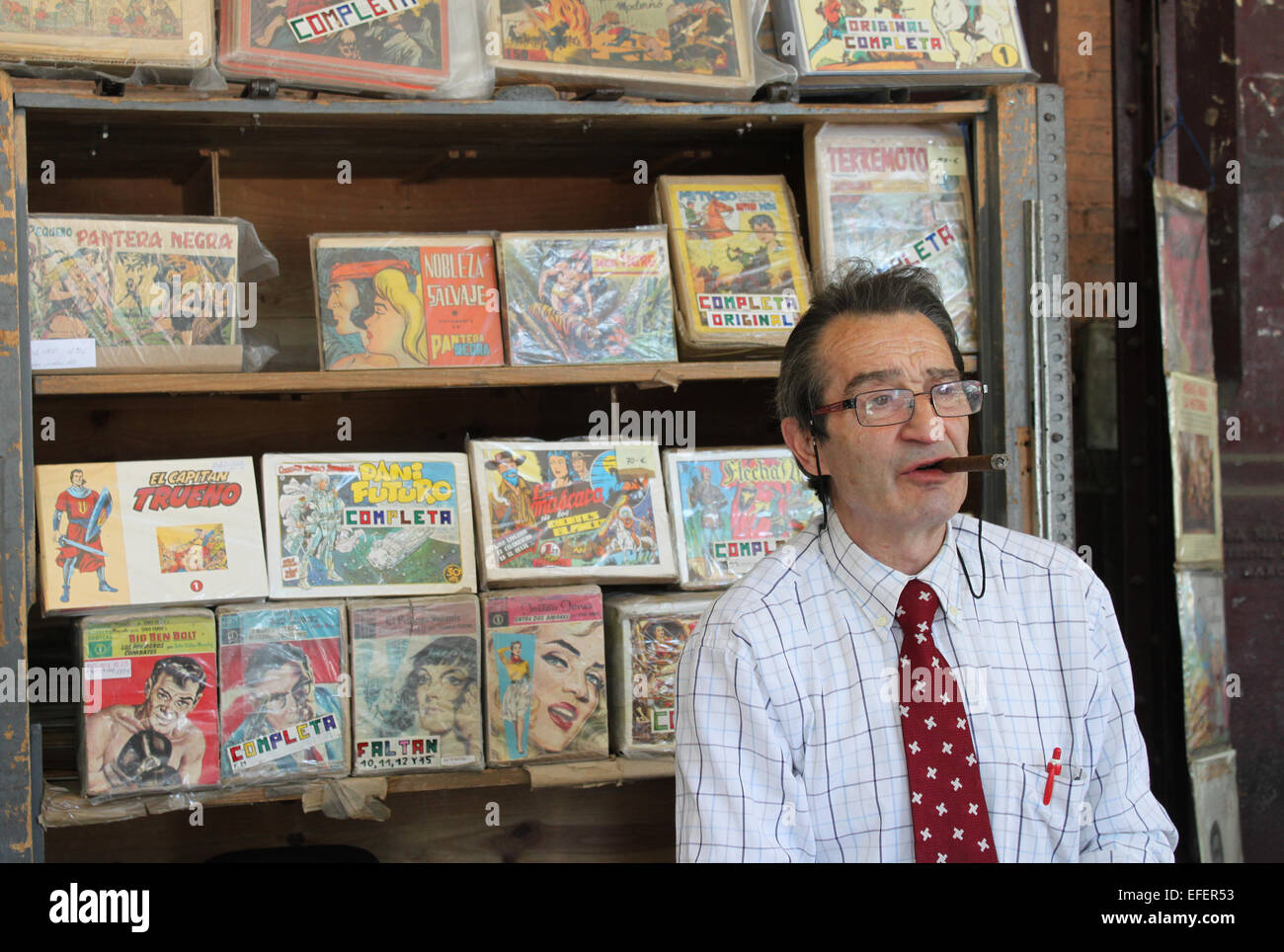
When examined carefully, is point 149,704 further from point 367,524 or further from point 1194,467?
point 1194,467

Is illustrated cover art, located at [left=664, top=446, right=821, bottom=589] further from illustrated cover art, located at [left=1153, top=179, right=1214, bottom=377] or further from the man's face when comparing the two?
illustrated cover art, located at [left=1153, top=179, right=1214, bottom=377]

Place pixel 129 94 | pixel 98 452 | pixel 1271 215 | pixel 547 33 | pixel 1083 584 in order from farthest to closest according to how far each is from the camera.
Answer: pixel 1271 215
pixel 98 452
pixel 547 33
pixel 129 94
pixel 1083 584

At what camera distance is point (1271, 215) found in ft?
10.8

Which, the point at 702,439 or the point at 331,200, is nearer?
the point at 331,200

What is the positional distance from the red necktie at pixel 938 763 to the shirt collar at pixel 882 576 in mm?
48

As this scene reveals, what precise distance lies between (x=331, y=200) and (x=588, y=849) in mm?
1630

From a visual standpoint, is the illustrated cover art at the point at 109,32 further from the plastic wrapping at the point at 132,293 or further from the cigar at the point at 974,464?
the cigar at the point at 974,464

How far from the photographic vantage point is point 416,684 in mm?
2410

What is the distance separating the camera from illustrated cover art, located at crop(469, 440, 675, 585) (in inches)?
97.3

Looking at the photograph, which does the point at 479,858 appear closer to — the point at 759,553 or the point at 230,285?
the point at 759,553

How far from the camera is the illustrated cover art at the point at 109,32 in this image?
220 cm

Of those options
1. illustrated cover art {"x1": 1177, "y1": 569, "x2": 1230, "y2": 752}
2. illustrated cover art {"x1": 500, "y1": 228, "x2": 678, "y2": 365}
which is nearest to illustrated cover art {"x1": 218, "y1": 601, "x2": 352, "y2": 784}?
illustrated cover art {"x1": 500, "y1": 228, "x2": 678, "y2": 365}

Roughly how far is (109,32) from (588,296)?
100cm

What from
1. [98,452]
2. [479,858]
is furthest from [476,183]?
[479,858]
